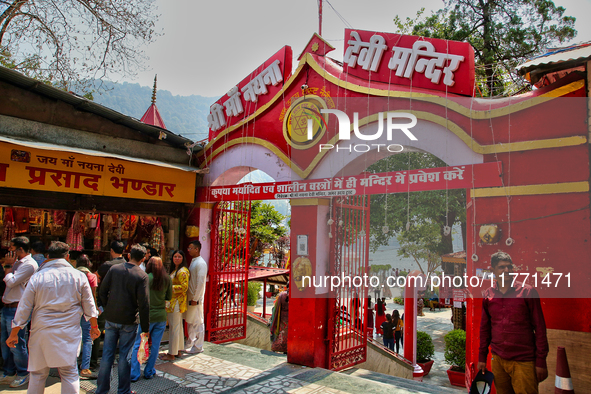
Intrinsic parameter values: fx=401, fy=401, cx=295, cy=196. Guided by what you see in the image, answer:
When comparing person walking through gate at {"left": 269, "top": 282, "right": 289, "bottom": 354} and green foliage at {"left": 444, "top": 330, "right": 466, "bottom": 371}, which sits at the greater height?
person walking through gate at {"left": 269, "top": 282, "right": 289, "bottom": 354}

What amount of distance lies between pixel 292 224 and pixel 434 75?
3.18m

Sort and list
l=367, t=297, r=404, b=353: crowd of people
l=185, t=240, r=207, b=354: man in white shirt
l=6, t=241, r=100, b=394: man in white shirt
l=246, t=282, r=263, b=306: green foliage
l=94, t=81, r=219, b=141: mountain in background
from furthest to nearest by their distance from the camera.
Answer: l=94, t=81, r=219, b=141: mountain in background < l=246, t=282, r=263, b=306: green foliage < l=367, t=297, r=404, b=353: crowd of people < l=185, t=240, r=207, b=354: man in white shirt < l=6, t=241, r=100, b=394: man in white shirt

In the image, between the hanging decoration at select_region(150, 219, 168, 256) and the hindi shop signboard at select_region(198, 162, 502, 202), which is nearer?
the hindi shop signboard at select_region(198, 162, 502, 202)

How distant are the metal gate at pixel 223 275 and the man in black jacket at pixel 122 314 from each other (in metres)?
3.38

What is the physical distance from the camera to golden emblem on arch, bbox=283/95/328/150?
6656mm

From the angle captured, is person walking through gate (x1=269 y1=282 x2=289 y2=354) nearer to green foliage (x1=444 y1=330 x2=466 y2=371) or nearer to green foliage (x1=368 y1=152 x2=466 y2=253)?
green foliage (x1=444 y1=330 x2=466 y2=371)

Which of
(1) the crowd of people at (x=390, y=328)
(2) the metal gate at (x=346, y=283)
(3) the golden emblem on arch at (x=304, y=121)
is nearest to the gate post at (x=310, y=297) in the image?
(2) the metal gate at (x=346, y=283)

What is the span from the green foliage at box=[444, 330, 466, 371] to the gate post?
156 inches

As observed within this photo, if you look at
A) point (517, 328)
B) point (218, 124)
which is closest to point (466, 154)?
point (517, 328)

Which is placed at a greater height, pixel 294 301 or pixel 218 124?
pixel 218 124

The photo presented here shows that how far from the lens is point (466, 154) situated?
17.1ft

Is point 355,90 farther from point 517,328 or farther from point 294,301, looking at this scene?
point 517,328

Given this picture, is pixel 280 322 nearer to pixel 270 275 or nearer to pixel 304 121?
pixel 270 275

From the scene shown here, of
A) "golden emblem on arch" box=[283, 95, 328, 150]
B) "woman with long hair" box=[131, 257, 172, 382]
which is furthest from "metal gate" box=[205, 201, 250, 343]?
"woman with long hair" box=[131, 257, 172, 382]
